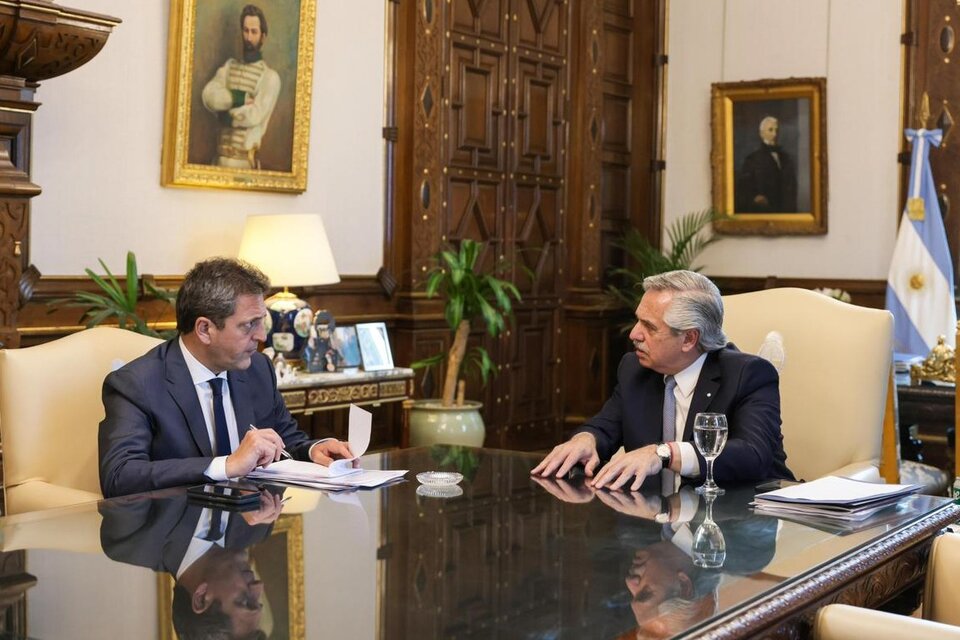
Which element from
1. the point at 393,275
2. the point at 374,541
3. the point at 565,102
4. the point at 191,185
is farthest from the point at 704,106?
the point at 374,541

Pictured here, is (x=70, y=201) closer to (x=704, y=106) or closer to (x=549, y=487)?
(x=549, y=487)

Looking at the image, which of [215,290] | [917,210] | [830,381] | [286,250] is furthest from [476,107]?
[215,290]

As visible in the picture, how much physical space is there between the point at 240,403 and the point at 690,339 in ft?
4.32

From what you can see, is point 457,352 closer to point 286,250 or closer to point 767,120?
point 286,250

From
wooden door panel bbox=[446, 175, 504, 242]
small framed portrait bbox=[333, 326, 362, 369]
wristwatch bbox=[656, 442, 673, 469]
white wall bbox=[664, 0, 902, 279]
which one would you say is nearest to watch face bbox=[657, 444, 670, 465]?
wristwatch bbox=[656, 442, 673, 469]

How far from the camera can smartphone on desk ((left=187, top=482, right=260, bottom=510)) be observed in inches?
112

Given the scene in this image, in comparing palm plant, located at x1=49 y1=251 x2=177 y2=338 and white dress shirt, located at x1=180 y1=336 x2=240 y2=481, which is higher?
palm plant, located at x1=49 y1=251 x2=177 y2=338

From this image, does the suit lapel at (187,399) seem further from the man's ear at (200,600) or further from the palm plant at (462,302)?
the palm plant at (462,302)

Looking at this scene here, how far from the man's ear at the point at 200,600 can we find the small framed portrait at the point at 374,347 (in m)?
4.32

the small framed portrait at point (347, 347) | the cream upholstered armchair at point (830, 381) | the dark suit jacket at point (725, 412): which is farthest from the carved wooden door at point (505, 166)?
the dark suit jacket at point (725, 412)

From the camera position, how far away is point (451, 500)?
9.64 ft

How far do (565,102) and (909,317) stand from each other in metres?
2.74

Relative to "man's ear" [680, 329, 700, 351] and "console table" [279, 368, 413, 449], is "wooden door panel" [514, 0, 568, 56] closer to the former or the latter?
"console table" [279, 368, 413, 449]

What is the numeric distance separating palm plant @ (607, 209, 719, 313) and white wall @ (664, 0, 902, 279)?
15 cm
